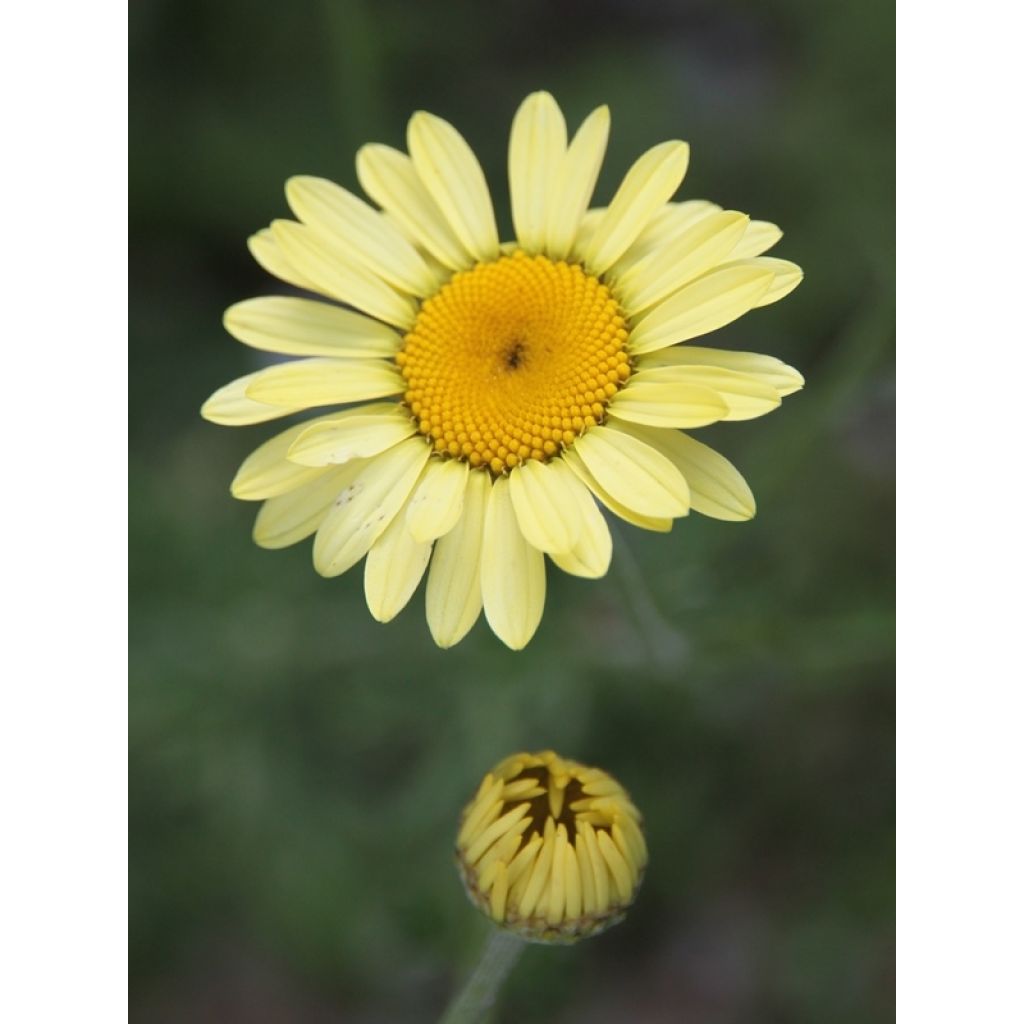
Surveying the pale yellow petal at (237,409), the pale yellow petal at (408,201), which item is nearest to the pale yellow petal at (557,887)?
the pale yellow petal at (237,409)

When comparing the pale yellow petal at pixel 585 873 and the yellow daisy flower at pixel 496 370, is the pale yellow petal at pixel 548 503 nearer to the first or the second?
the yellow daisy flower at pixel 496 370

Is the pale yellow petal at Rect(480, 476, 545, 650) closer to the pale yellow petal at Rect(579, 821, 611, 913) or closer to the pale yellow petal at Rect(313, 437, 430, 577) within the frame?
the pale yellow petal at Rect(313, 437, 430, 577)

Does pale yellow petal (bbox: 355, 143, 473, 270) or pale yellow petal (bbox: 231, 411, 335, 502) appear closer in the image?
pale yellow petal (bbox: 231, 411, 335, 502)

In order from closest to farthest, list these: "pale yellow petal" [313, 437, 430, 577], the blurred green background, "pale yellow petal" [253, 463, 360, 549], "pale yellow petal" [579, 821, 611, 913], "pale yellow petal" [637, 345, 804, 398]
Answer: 1. "pale yellow petal" [579, 821, 611, 913]
2. "pale yellow petal" [637, 345, 804, 398]
3. "pale yellow petal" [313, 437, 430, 577]
4. "pale yellow petal" [253, 463, 360, 549]
5. the blurred green background

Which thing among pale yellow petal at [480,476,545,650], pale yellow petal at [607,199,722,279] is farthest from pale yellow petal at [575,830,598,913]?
pale yellow petal at [607,199,722,279]

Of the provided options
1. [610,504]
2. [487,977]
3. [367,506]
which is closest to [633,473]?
[610,504]
